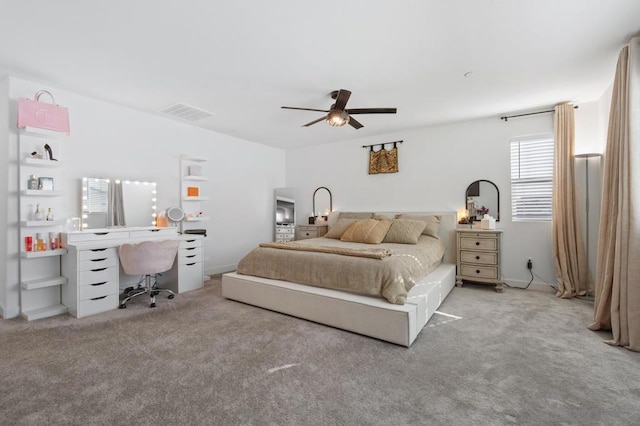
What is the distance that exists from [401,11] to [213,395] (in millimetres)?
2807

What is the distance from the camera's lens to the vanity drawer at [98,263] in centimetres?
311

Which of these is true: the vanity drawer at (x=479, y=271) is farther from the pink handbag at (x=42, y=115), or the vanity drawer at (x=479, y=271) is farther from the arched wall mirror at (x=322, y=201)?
the pink handbag at (x=42, y=115)

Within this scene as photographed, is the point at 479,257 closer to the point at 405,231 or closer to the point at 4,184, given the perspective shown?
the point at 405,231

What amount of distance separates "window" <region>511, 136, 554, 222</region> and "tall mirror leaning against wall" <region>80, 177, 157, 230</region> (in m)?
5.24

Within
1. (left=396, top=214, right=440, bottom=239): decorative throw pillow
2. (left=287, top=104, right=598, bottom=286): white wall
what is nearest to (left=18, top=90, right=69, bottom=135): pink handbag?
(left=287, top=104, right=598, bottom=286): white wall

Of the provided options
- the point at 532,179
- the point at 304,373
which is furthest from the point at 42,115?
the point at 532,179

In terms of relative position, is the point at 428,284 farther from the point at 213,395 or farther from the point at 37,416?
the point at 37,416

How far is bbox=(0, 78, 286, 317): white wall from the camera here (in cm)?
348

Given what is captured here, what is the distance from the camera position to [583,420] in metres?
1.55

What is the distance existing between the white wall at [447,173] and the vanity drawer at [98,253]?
373 centimetres

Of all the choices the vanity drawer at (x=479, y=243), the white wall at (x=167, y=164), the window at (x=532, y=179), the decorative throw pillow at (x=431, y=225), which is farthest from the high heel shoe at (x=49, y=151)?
the window at (x=532, y=179)

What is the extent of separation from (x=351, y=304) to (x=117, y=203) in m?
3.34

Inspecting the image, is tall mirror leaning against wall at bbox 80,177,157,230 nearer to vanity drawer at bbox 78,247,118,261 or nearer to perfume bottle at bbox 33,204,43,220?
perfume bottle at bbox 33,204,43,220

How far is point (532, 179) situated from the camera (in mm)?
4188
